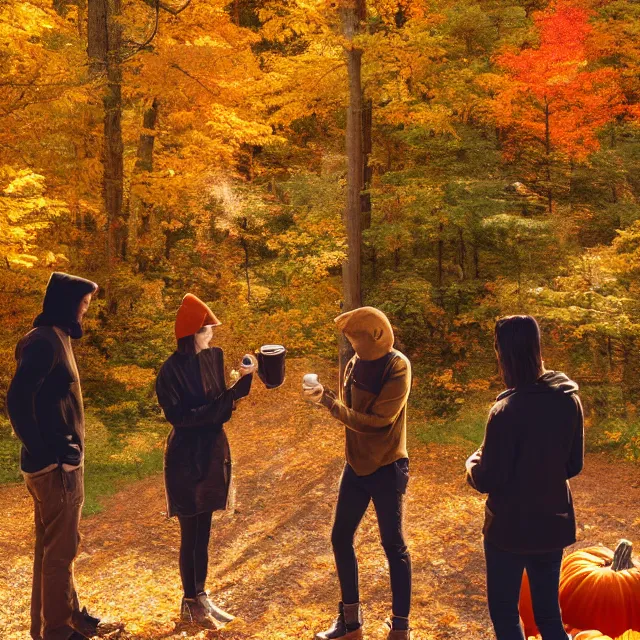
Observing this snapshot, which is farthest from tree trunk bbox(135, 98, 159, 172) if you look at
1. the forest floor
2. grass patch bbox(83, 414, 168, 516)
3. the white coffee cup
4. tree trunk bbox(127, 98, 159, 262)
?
the white coffee cup

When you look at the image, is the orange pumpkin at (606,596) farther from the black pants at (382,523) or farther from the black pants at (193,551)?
the black pants at (193,551)

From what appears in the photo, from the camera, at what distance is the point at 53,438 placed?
13.0ft

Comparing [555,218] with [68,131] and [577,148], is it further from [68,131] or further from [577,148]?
[68,131]

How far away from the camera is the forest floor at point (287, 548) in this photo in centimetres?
495

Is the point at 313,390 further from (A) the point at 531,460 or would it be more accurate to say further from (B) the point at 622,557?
(B) the point at 622,557

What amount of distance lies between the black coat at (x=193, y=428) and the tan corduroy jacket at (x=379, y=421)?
2.58ft

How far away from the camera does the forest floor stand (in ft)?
16.2

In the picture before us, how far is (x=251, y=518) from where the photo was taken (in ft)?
24.1

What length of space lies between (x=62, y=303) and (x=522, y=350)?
2.60 meters

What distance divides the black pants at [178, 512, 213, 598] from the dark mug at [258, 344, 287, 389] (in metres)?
1.00

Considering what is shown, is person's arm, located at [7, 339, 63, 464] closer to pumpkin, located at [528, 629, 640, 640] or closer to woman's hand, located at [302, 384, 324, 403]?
woman's hand, located at [302, 384, 324, 403]

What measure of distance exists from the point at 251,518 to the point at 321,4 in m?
8.34

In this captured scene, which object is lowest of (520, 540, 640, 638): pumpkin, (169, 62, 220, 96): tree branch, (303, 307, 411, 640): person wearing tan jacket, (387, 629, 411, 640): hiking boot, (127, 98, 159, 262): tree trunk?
(387, 629, 411, 640): hiking boot

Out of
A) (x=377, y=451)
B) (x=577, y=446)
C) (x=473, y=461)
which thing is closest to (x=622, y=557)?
(x=577, y=446)
